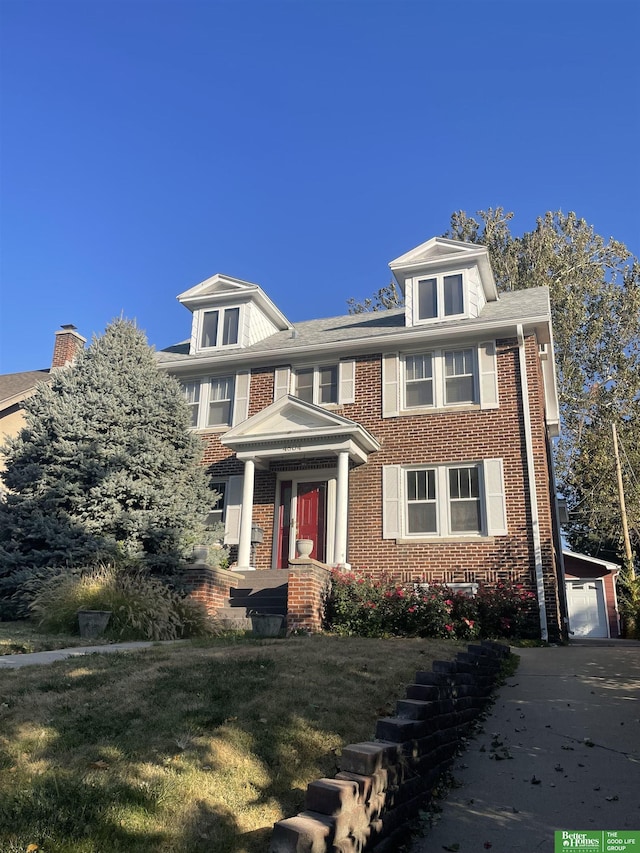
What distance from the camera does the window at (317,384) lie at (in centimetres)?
1691

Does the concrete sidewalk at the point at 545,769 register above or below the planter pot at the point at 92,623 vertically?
below

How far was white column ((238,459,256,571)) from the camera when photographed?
1480cm

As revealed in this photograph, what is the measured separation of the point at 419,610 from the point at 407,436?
17.5 feet

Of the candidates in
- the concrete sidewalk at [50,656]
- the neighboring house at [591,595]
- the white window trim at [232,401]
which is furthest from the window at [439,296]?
the neighboring house at [591,595]

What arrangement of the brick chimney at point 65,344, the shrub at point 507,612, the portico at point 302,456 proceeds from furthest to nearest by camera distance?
the brick chimney at point 65,344 → the portico at point 302,456 → the shrub at point 507,612

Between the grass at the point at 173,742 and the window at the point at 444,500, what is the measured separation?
25.9ft

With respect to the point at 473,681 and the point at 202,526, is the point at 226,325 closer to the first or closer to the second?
the point at 202,526

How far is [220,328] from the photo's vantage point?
1878 centimetres

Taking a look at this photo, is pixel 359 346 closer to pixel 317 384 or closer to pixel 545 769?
pixel 317 384

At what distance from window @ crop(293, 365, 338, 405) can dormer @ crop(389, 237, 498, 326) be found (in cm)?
227

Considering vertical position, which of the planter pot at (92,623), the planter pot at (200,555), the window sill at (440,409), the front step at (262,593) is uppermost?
the window sill at (440,409)

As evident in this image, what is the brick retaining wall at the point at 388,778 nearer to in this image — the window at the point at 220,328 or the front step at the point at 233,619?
the front step at the point at 233,619

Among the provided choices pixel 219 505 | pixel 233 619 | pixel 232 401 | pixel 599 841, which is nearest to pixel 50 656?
pixel 233 619

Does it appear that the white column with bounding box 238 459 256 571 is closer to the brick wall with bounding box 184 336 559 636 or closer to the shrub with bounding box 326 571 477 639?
the brick wall with bounding box 184 336 559 636
